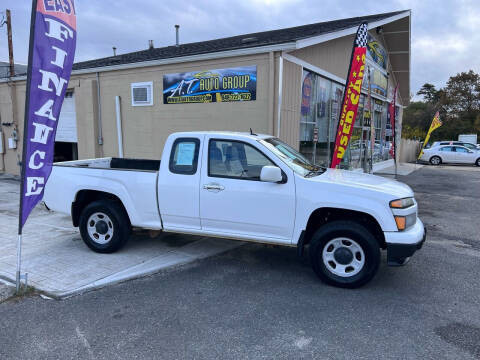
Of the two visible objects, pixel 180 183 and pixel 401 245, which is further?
pixel 180 183

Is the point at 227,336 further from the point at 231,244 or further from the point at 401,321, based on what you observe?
the point at 231,244

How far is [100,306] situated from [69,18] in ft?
10.8

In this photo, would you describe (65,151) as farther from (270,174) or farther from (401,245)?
(401,245)

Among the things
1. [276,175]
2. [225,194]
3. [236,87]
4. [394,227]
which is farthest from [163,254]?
[236,87]

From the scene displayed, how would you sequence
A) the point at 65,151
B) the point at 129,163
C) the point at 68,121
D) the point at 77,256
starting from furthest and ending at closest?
the point at 65,151
the point at 68,121
the point at 129,163
the point at 77,256

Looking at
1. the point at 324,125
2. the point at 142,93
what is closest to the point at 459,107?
the point at 324,125

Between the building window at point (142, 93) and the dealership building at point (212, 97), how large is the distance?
3 centimetres

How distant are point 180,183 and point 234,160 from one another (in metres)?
0.80

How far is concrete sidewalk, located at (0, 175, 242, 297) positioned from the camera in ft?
14.8

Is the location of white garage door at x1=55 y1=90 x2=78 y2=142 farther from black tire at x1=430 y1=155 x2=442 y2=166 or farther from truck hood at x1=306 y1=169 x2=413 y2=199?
black tire at x1=430 y1=155 x2=442 y2=166

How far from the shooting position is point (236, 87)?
8.72 metres

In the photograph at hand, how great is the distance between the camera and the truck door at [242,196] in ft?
14.4

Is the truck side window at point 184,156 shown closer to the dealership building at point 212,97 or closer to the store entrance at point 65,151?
the dealership building at point 212,97

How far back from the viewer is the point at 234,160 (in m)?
4.72
